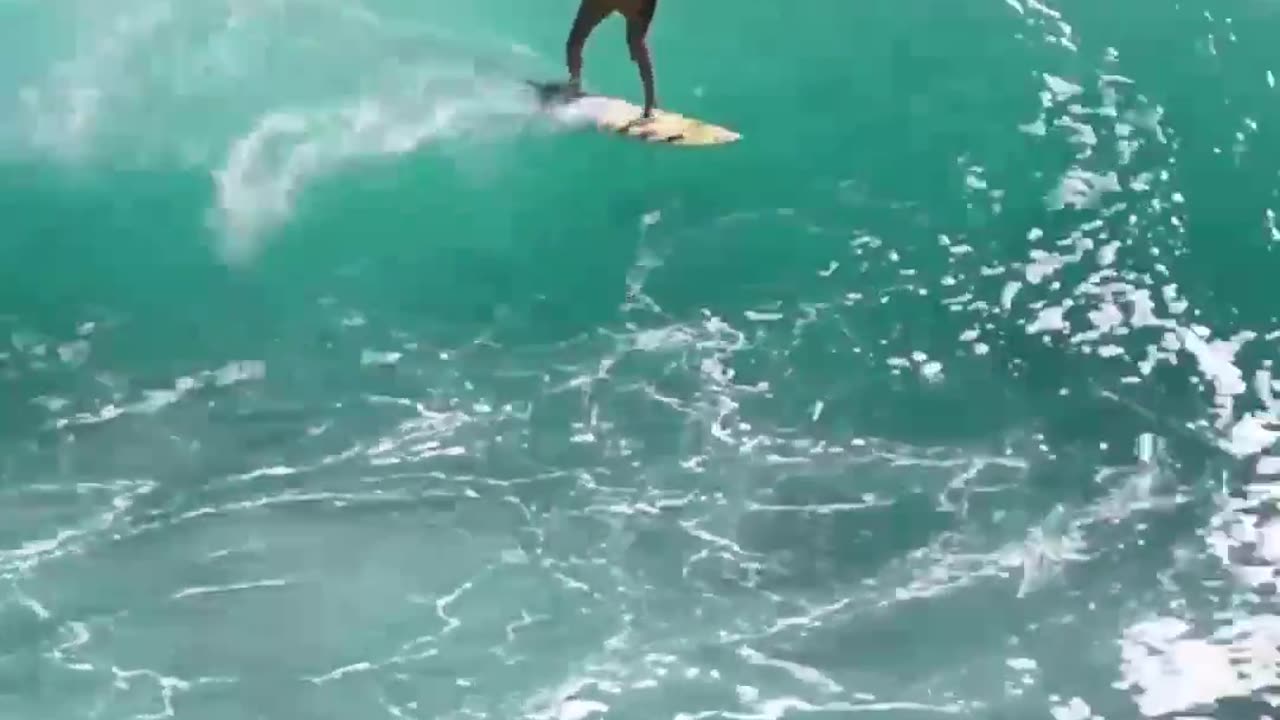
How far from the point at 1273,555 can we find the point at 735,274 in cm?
244

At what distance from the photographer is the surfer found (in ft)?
17.9

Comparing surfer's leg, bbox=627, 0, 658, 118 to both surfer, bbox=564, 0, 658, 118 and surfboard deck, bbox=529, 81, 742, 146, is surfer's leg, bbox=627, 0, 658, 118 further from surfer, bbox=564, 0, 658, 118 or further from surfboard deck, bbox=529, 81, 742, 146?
surfboard deck, bbox=529, 81, 742, 146

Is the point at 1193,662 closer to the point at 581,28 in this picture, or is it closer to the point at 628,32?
the point at 628,32

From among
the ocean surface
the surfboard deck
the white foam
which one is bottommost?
the white foam

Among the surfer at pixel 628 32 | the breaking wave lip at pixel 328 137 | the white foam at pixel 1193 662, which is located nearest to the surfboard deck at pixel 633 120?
the surfer at pixel 628 32

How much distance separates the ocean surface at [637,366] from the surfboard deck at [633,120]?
0.28 ft

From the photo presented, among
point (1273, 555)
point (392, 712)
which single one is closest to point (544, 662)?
point (392, 712)

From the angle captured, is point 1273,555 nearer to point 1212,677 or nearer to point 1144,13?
point 1212,677

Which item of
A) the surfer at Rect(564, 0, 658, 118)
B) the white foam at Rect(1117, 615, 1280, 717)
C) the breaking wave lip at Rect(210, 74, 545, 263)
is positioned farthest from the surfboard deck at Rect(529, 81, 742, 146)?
the white foam at Rect(1117, 615, 1280, 717)

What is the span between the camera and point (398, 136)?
5.67 m

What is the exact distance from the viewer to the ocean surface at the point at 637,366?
4.63 metres

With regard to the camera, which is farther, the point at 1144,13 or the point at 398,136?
the point at 1144,13

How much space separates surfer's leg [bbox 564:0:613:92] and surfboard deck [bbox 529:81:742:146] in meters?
0.12

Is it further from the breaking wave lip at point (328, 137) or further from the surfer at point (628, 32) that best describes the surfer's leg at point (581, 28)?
the breaking wave lip at point (328, 137)
